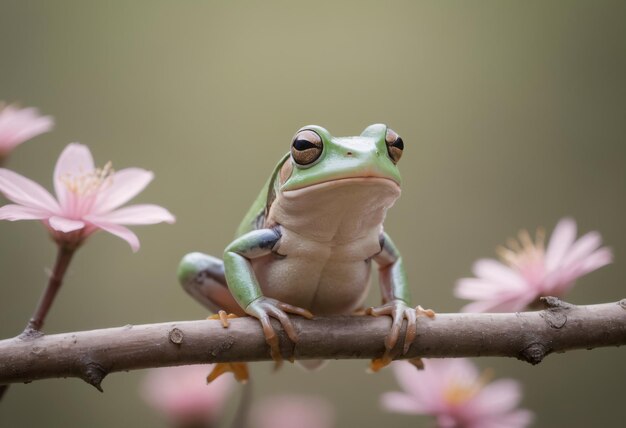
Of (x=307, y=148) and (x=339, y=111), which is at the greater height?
(x=339, y=111)

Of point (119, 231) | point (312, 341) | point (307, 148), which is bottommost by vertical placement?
point (312, 341)

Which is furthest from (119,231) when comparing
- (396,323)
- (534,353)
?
(534,353)

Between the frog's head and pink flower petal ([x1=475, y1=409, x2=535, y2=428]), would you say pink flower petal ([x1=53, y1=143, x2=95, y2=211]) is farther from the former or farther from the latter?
pink flower petal ([x1=475, y1=409, x2=535, y2=428])

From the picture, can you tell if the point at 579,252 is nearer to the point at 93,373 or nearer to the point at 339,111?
the point at 93,373

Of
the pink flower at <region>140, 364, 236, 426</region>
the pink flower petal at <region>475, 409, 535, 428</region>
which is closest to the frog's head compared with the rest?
the pink flower petal at <region>475, 409, 535, 428</region>

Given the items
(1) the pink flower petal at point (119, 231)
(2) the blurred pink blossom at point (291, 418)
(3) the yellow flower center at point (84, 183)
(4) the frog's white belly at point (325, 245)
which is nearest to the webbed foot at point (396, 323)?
(4) the frog's white belly at point (325, 245)

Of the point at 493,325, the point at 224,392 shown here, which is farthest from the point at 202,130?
the point at 493,325
